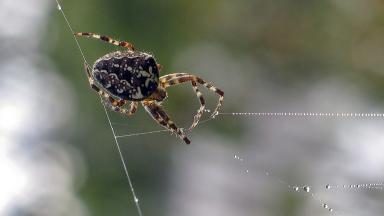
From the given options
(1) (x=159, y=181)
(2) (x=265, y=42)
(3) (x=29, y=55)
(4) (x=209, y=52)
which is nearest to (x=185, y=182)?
(1) (x=159, y=181)

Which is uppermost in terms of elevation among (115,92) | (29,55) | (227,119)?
(29,55)

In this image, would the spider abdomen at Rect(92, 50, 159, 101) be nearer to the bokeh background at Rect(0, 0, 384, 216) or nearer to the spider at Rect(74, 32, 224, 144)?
the spider at Rect(74, 32, 224, 144)

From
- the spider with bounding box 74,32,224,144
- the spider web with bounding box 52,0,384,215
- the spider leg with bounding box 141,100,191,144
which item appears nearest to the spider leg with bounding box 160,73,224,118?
the spider with bounding box 74,32,224,144

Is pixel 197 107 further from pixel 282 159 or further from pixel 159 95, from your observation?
pixel 159 95

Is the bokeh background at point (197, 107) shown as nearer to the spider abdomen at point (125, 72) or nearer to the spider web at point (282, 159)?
the spider web at point (282, 159)

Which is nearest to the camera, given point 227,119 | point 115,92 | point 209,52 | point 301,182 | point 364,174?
point 115,92

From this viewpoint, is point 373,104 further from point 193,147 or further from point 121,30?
point 121,30
